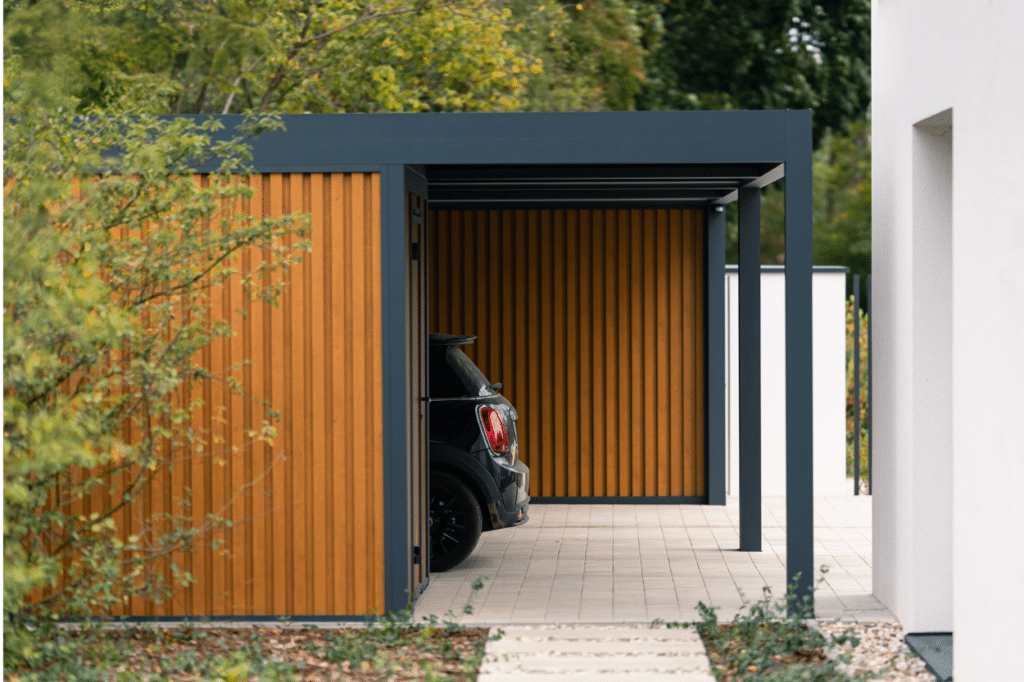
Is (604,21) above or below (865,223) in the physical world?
above

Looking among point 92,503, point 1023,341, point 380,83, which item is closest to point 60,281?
point 92,503

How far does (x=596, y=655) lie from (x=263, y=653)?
5.34 feet

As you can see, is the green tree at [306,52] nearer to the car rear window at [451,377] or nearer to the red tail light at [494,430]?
the car rear window at [451,377]

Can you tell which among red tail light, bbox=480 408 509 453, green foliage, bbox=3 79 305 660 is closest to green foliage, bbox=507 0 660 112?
red tail light, bbox=480 408 509 453

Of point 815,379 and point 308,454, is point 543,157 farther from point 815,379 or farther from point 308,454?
point 815,379

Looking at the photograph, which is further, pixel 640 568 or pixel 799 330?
pixel 640 568

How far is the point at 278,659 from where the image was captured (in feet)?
17.6

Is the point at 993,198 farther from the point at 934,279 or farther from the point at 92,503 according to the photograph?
the point at 92,503

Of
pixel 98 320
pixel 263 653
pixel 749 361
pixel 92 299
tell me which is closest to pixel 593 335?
pixel 749 361

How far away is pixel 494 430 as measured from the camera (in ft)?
24.9

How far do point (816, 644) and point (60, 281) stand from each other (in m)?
3.88

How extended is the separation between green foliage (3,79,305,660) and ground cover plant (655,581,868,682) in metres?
2.46

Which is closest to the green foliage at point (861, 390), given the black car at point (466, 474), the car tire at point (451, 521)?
the black car at point (466, 474)

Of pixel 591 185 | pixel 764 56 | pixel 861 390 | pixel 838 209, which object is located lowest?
pixel 861 390
